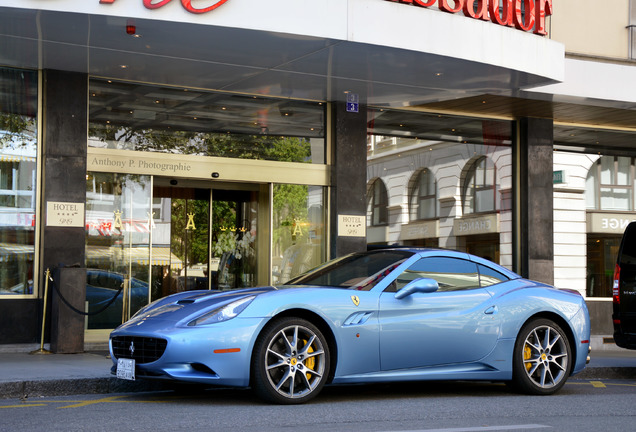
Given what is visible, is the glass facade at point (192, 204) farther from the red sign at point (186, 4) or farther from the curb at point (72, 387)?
the curb at point (72, 387)

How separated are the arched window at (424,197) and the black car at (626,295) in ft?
19.6

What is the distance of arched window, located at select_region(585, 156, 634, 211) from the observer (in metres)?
17.7

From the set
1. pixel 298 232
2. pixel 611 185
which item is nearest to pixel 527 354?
pixel 298 232

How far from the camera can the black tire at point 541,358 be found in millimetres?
8234

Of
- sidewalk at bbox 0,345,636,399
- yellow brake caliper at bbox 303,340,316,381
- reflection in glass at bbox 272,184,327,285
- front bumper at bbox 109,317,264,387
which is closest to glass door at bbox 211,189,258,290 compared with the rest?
reflection in glass at bbox 272,184,327,285

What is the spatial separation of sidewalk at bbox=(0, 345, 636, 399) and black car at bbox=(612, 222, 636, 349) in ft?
2.32

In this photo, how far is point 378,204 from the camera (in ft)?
51.0

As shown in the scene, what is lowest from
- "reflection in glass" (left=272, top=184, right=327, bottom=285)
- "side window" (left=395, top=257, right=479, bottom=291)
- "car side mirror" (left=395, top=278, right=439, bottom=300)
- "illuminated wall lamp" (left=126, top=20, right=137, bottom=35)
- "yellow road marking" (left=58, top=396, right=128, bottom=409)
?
"yellow road marking" (left=58, top=396, right=128, bottom=409)

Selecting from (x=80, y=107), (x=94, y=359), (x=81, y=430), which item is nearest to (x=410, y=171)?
(x=80, y=107)

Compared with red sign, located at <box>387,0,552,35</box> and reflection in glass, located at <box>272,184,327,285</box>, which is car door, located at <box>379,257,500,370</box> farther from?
reflection in glass, located at <box>272,184,327,285</box>

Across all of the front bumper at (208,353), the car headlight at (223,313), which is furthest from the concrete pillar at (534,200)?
the front bumper at (208,353)

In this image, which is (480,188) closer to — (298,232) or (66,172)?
(298,232)

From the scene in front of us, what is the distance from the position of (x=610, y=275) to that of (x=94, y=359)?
11284mm

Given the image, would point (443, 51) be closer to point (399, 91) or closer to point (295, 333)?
point (399, 91)
